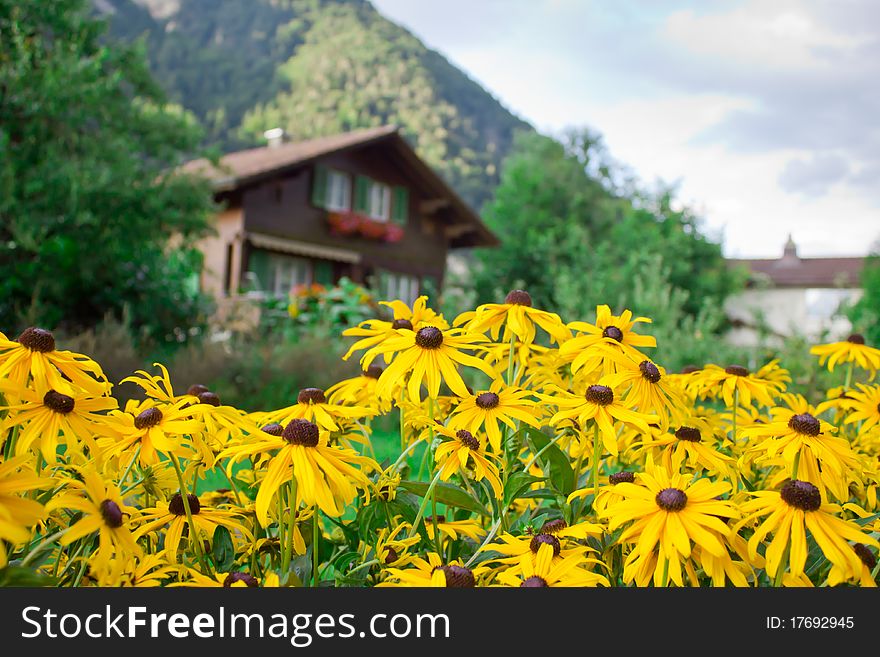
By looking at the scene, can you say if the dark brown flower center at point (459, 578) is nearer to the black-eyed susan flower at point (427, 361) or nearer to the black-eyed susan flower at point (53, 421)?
the black-eyed susan flower at point (427, 361)

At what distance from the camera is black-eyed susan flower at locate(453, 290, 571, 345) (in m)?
1.41

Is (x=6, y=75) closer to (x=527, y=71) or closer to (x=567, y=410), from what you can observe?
(x=527, y=71)

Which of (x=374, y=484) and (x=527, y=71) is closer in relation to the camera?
(x=374, y=484)

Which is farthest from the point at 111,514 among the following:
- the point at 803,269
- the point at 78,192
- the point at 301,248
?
the point at 803,269

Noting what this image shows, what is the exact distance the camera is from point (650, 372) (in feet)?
4.21

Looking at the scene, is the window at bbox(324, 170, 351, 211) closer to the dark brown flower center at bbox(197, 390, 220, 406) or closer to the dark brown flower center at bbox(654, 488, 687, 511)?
the dark brown flower center at bbox(197, 390, 220, 406)

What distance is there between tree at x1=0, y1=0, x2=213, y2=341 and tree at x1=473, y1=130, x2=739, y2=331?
5290 millimetres

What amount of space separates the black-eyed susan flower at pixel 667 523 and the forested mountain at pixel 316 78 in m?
49.2

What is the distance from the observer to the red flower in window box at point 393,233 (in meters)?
20.1

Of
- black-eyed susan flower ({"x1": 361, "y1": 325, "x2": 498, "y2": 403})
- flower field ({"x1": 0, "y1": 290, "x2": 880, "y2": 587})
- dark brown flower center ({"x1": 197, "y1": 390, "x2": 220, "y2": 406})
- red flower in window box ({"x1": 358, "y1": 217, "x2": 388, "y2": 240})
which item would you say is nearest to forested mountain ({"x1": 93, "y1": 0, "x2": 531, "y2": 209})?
red flower in window box ({"x1": 358, "y1": 217, "x2": 388, "y2": 240})

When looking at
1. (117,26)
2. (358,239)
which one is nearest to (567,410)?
(358,239)

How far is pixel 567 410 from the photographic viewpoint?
1200 millimetres

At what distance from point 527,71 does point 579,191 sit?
25175mm
